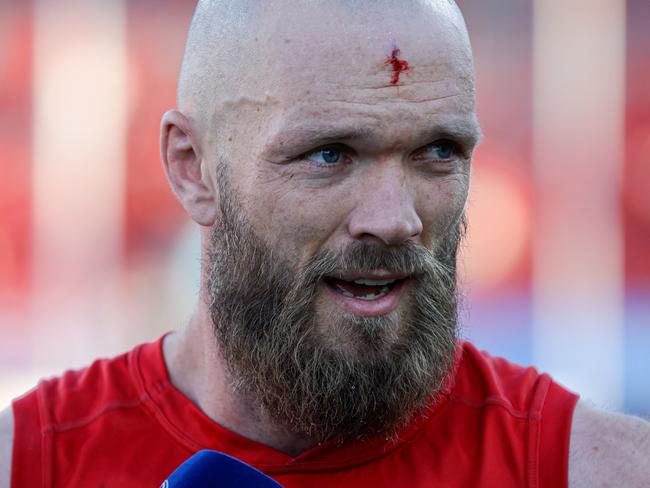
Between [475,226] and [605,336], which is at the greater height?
[475,226]

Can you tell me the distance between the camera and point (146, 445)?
2549 mm

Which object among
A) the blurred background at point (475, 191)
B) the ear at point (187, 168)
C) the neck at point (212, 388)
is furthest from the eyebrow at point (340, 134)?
the blurred background at point (475, 191)

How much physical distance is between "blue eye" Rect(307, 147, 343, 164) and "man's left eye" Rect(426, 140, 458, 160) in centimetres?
21

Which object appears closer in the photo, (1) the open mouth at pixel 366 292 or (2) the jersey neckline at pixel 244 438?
(1) the open mouth at pixel 366 292

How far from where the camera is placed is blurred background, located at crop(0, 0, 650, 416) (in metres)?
5.01

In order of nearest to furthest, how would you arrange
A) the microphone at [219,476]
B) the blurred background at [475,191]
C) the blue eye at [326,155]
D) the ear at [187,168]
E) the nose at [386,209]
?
the microphone at [219,476]
the nose at [386,209]
the blue eye at [326,155]
the ear at [187,168]
the blurred background at [475,191]

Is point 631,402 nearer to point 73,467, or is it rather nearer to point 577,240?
point 577,240

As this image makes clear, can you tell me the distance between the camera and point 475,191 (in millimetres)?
5043

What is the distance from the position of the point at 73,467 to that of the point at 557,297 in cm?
305

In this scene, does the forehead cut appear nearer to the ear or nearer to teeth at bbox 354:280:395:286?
the ear

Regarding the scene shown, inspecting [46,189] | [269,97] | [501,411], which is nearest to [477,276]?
[46,189]

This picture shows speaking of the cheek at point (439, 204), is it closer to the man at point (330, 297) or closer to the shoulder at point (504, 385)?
the man at point (330, 297)

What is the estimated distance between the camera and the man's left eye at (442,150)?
2404 mm

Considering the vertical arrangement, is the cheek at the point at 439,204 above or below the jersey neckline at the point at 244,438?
above
